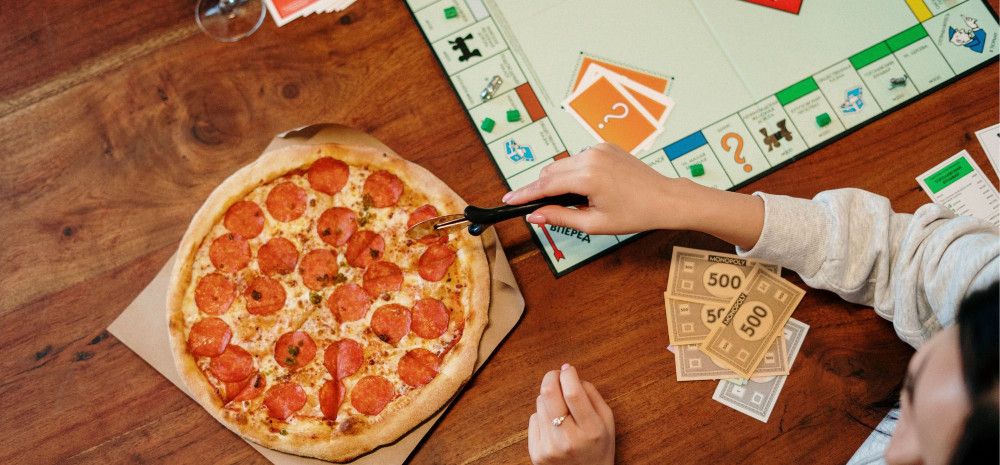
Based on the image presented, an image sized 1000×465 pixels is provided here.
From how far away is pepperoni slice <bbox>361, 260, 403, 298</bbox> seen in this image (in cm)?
167

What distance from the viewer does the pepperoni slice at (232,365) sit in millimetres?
→ 1626

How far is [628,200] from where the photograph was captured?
144 centimetres

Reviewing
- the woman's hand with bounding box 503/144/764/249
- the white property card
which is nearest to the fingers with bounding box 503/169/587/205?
the woman's hand with bounding box 503/144/764/249

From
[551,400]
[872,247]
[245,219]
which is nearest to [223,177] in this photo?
[245,219]

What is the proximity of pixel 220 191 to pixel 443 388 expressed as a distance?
29.3 inches

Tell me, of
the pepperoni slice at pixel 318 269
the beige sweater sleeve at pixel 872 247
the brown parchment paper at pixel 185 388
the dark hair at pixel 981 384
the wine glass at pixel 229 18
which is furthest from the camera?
the wine glass at pixel 229 18

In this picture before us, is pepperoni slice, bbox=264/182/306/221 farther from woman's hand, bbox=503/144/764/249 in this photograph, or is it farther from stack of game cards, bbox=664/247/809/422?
stack of game cards, bbox=664/247/809/422

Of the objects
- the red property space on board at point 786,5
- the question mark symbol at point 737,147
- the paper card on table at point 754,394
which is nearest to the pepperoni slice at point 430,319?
the paper card on table at point 754,394

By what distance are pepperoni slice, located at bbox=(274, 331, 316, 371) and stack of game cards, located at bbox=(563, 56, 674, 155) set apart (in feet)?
2.88

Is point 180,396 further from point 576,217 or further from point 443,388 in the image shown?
point 576,217

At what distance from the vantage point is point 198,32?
1.79 meters

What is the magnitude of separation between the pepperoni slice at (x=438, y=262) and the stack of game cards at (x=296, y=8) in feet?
2.32

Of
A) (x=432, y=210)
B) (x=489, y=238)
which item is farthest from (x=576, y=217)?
(x=432, y=210)

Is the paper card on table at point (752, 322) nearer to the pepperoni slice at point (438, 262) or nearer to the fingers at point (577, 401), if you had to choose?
the fingers at point (577, 401)
